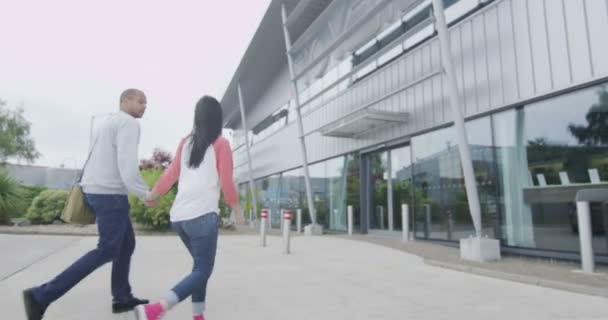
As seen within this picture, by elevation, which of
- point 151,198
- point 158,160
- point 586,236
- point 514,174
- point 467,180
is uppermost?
point 158,160

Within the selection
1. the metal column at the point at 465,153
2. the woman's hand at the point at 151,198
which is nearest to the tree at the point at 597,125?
the metal column at the point at 465,153

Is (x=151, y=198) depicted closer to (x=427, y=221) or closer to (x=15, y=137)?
(x=427, y=221)

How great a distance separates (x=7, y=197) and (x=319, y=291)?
13787 millimetres

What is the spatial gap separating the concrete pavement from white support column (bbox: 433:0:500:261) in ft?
2.99

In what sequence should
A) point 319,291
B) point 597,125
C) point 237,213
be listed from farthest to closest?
1. point 597,125
2. point 319,291
3. point 237,213

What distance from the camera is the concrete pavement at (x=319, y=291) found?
9.80ft

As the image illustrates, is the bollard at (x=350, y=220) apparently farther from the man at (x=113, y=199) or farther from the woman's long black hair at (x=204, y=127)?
the woman's long black hair at (x=204, y=127)

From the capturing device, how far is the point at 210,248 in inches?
88.4

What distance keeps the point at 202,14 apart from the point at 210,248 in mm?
13883

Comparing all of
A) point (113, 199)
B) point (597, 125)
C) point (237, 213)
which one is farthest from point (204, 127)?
point (597, 125)

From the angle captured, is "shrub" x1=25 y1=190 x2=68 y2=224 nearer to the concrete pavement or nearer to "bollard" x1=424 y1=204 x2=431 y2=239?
the concrete pavement

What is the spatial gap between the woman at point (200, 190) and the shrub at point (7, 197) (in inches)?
536

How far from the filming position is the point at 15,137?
33594 millimetres

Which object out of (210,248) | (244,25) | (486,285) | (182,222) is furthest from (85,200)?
(244,25)
